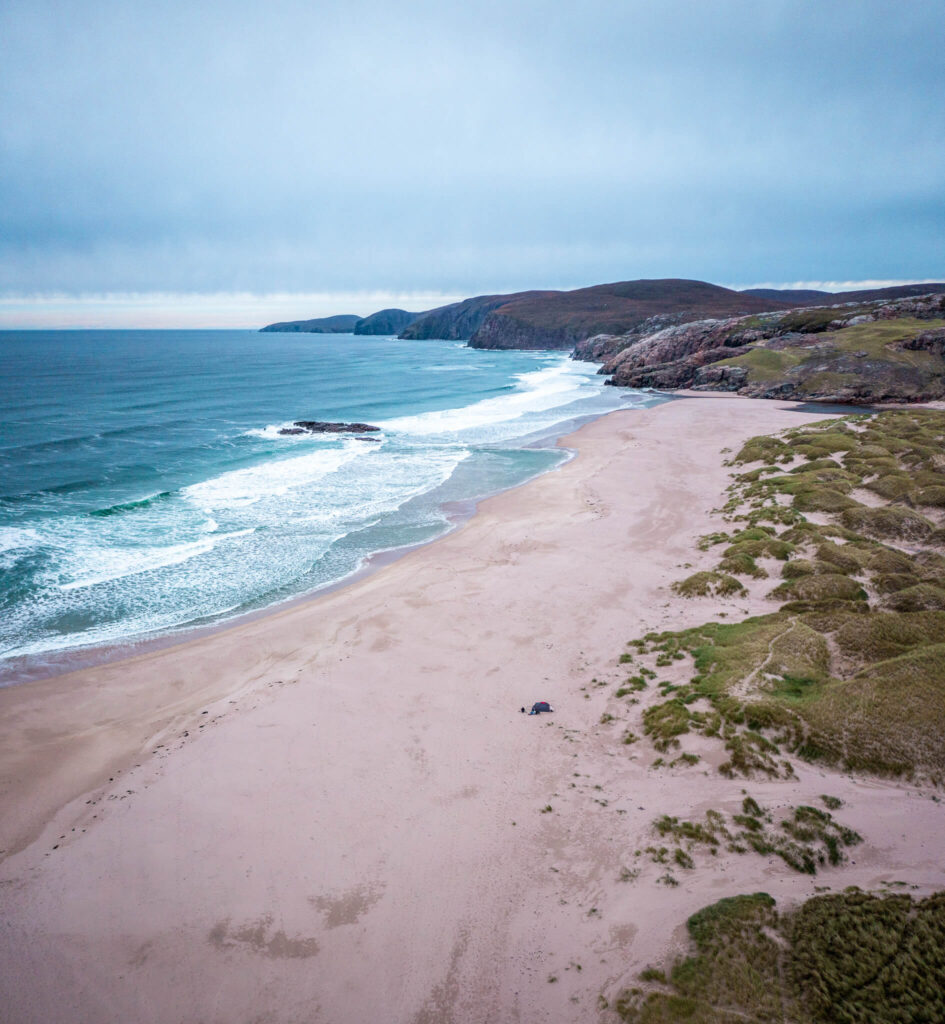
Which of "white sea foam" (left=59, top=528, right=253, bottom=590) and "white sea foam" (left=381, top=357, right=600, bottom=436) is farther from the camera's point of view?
"white sea foam" (left=381, top=357, right=600, bottom=436)

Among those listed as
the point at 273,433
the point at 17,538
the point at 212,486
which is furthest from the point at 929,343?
the point at 17,538

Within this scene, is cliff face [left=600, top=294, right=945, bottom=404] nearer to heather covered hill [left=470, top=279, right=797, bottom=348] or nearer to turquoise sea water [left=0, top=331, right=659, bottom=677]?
turquoise sea water [left=0, top=331, right=659, bottom=677]

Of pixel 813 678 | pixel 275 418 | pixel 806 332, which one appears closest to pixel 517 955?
pixel 813 678

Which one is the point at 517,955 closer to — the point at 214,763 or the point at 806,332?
the point at 214,763

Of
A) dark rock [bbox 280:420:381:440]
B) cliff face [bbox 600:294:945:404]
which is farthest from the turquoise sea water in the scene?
cliff face [bbox 600:294:945:404]

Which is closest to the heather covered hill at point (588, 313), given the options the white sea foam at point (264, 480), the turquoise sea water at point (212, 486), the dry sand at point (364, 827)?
the turquoise sea water at point (212, 486)

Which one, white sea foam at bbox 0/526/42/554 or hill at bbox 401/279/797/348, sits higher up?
hill at bbox 401/279/797/348

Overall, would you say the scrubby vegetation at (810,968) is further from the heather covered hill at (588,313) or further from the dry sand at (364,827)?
the heather covered hill at (588,313)
